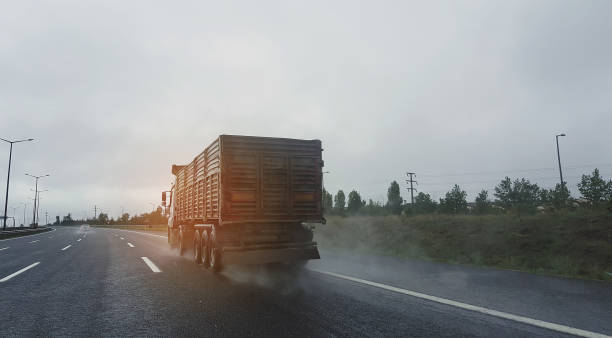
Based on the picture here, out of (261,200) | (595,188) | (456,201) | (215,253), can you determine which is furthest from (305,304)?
(456,201)

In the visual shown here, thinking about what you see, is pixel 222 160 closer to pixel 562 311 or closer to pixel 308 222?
pixel 308 222

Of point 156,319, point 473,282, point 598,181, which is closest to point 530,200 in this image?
point 598,181

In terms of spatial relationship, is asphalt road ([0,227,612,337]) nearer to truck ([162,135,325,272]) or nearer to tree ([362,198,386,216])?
truck ([162,135,325,272])

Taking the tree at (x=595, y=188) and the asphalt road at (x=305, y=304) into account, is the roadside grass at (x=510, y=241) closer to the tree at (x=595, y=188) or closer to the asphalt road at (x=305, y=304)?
the asphalt road at (x=305, y=304)

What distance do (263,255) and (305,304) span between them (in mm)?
2808

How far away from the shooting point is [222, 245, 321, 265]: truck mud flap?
7875mm

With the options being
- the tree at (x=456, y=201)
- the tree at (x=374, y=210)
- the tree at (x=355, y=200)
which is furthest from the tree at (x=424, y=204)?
the tree at (x=355, y=200)

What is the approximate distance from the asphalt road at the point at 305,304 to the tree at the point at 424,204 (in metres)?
54.3

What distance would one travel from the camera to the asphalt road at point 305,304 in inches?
→ 166

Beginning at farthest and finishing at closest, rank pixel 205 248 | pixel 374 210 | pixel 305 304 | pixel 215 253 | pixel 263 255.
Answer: pixel 374 210 → pixel 205 248 → pixel 215 253 → pixel 263 255 → pixel 305 304

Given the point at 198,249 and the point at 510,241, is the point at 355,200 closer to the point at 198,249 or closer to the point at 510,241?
the point at 510,241

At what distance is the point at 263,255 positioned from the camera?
800cm

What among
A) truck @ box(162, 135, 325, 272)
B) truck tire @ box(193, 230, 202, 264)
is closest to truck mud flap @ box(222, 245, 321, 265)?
truck @ box(162, 135, 325, 272)

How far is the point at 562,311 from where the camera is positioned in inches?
193
